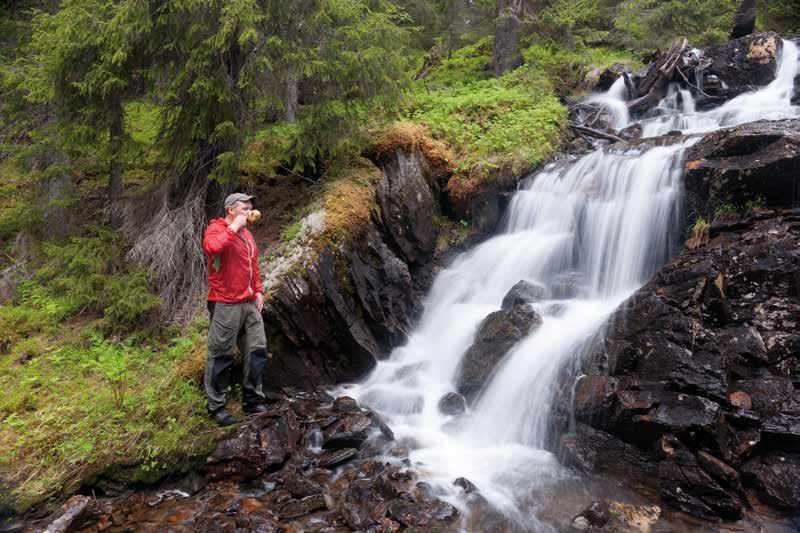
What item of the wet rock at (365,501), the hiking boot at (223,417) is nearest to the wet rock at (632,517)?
the wet rock at (365,501)

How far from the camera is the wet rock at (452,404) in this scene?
22.3ft

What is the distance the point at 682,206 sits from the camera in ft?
26.5

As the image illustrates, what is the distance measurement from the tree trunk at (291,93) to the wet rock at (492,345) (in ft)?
16.9

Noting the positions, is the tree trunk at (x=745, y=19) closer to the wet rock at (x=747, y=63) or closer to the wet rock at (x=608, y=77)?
the wet rock at (x=747, y=63)

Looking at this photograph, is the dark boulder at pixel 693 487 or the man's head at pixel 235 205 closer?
the dark boulder at pixel 693 487

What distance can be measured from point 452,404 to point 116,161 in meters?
6.41

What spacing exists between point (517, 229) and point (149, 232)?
23.2ft

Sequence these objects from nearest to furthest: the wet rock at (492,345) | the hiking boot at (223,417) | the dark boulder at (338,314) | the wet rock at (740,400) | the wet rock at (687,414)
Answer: the wet rock at (687,414) → the wet rock at (740,400) → the hiking boot at (223,417) → the dark boulder at (338,314) → the wet rock at (492,345)

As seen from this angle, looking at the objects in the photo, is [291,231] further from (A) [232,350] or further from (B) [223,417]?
(B) [223,417]

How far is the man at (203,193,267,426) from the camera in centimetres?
533

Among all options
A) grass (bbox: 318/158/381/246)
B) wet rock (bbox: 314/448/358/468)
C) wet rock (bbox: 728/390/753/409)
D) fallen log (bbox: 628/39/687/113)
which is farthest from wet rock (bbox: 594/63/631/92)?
wet rock (bbox: 314/448/358/468)

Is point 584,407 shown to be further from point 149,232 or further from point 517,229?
point 149,232

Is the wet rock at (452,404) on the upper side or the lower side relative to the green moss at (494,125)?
lower

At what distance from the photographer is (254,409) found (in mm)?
5832
